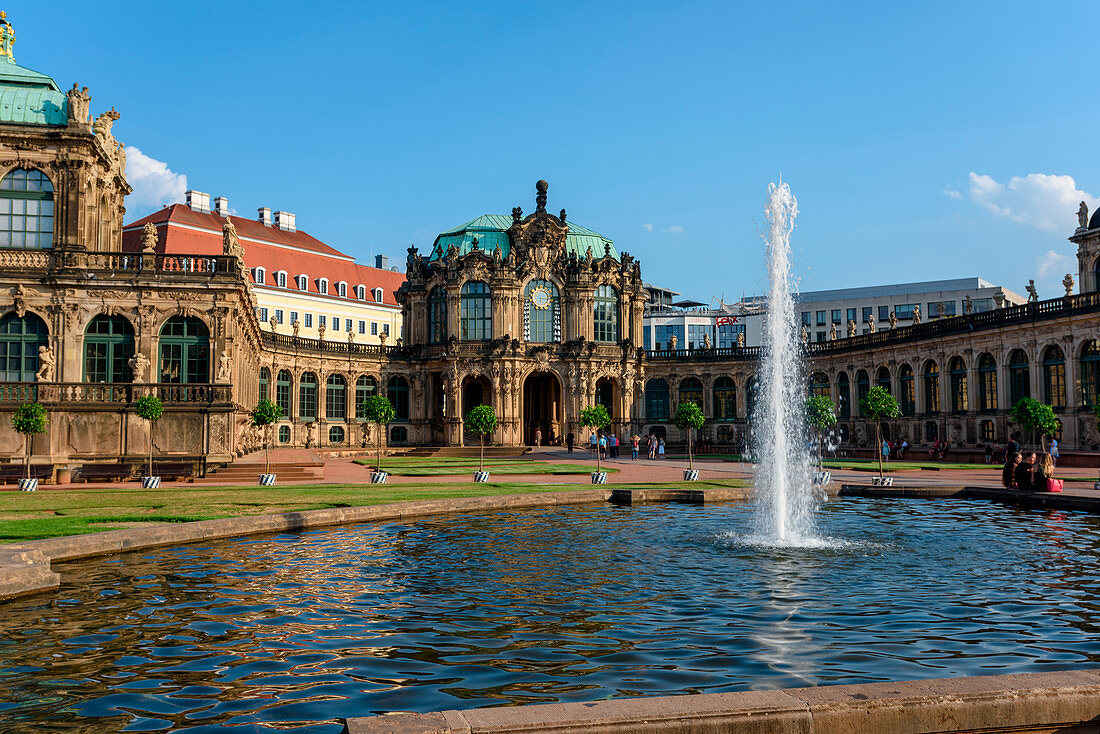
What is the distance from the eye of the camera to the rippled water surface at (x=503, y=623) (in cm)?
801

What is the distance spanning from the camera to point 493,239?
77812 millimetres

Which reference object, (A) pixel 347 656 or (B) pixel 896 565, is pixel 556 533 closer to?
(B) pixel 896 565

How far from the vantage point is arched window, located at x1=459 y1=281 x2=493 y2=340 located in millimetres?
73688

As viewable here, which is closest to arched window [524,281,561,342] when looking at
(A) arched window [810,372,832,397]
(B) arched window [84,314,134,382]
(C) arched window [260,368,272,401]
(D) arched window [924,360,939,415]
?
(C) arched window [260,368,272,401]

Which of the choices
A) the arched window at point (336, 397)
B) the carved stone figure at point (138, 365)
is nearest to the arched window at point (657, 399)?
the arched window at point (336, 397)

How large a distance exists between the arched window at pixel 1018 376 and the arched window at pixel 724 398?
27.9 meters

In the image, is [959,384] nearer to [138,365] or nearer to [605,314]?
[605,314]

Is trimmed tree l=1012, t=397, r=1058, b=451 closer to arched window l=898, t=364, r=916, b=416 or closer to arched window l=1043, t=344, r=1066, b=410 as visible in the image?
arched window l=1043, t=344, r=1066, b=410

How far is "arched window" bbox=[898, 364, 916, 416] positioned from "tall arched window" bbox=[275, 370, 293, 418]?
48.8 meters

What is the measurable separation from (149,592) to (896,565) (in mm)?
12207

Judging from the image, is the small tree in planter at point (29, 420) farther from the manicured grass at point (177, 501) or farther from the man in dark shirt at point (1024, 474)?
the man in dark shirt at point (1024, 474)

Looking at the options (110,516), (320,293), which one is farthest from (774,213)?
(320,293)

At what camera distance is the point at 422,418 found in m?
76.2

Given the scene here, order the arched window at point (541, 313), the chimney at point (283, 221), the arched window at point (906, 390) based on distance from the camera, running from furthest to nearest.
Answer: the chimney at point (283, 221)
the arched window at point (541, 313)
the arched window at point (906, 390)
